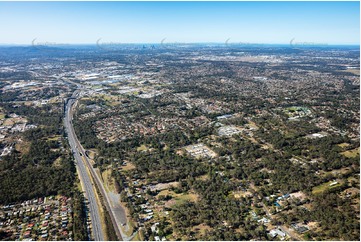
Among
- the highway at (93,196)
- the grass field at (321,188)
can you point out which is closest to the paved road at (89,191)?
the highway at (93,196)

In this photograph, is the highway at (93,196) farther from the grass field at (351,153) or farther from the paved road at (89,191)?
the grass field at (351,153)

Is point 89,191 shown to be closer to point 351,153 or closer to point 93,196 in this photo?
point 93,196

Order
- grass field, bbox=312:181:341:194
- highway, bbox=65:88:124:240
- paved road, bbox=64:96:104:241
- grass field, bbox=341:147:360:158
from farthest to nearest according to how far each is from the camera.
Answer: grass field, bbox=341:147:360:158 → grass field, bbox=312:181:341:194 → highway, bbox=65:88:124:240 → paved road, bbox=64:96:104:241

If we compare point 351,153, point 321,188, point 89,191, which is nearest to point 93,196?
point 89,191

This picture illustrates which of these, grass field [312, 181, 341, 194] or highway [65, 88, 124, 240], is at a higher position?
grass field [312, 181, 341, 194]

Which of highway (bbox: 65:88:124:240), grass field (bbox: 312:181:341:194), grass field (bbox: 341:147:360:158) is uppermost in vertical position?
grass field (bbox: 341:147:360:158)

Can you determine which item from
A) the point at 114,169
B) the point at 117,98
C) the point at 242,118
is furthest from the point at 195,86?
the point at 114,169

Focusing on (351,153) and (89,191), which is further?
(351,153)

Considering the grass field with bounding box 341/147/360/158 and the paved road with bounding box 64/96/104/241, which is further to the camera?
the grass field with bounding box 341/147/360/158

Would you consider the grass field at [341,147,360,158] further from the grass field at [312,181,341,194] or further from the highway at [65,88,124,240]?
the highway at [65,88,124,240]

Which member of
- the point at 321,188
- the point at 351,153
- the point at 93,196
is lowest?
the point at 93,196

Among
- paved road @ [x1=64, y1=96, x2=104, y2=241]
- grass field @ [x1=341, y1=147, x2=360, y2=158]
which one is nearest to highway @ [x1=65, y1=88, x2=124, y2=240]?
paved road @ [x1=64, y1=96, x2=104, y2=241]

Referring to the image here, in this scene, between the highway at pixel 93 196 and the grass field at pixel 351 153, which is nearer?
the highway at pixel 93 196

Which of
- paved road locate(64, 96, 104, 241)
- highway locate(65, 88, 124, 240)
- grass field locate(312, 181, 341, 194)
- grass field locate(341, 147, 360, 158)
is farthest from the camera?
grass field locate(341, 147, 360, 158)
